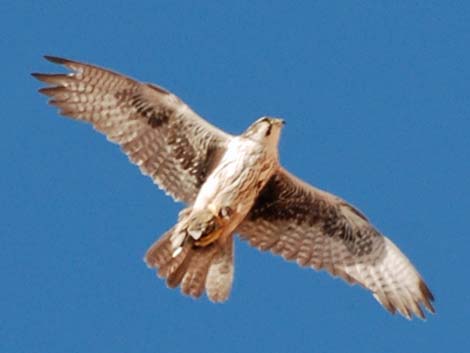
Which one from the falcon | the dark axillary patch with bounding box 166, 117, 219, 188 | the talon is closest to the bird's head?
the falcon

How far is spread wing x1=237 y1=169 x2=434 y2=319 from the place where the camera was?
750 inches

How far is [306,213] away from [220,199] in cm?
135

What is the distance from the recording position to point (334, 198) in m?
19.1

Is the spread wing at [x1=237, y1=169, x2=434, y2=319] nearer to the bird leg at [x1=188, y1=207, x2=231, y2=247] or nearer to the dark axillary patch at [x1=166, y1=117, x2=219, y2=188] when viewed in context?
the dark axillary patch at [x1=166, y1=117, x2=219, y2=188]

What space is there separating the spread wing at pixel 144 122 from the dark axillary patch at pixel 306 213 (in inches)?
28.7

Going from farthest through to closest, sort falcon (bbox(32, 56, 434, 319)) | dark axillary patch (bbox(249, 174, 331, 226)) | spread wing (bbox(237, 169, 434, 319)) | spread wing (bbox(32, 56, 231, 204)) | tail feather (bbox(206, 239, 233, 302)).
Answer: spread wing (bbox(237, 169, 434, 319)) < dark axillary patch (bbox(249, 174, 331, 226)) < spread wing (bbox(32, 56, 231, 204)) < tail feather (bbox(206, 239, 233, 302)) < falcon (bbox(32, 56, 434, 319))

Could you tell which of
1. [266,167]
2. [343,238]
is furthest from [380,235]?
[266,167]

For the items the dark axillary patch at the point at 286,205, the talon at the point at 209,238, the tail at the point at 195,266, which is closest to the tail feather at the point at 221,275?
the tail at the point at 195,266

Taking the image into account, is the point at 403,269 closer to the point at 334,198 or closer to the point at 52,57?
the point at 334,198

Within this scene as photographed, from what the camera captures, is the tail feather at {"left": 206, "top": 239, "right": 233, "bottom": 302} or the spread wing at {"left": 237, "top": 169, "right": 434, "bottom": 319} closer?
the tail feather at {"left": 206, "top": 239, "right": 233, "bottom": 302}

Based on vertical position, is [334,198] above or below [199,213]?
above

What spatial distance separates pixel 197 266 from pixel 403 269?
89.3 inches

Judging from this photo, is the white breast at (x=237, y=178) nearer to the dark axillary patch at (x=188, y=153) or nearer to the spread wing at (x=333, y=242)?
the dark axillary patch at (x=188, y=153)

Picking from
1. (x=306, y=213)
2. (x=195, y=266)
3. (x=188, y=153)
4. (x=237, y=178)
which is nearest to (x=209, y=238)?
(x=195, y=266)
